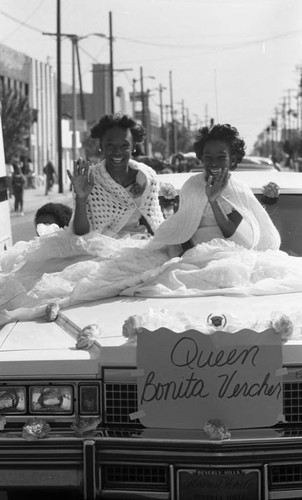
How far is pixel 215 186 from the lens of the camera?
4.97 m

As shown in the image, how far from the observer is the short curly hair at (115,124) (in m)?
5.31

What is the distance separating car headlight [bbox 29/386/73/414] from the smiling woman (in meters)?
1.50

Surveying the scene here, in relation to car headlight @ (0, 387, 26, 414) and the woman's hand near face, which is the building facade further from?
car headlight @ (0, 387, 26, 414)

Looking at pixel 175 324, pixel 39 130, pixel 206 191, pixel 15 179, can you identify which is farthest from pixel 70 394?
pixel 39 130

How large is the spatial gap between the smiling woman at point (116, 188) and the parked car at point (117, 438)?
55.5 inches

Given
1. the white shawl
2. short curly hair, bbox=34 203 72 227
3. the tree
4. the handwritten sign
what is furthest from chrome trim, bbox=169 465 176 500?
the tree

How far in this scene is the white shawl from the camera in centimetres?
504

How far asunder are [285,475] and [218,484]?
263 mm

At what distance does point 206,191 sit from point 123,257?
53 centimetres

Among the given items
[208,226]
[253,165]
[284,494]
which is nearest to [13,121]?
[253,165]

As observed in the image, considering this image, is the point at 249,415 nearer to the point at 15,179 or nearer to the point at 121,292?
the point at 121,292

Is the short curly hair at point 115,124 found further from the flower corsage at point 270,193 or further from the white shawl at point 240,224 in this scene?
the flower corsage at point 270,193

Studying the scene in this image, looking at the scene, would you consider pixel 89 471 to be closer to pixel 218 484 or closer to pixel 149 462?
pixel 149 462

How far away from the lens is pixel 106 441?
12.3ft
